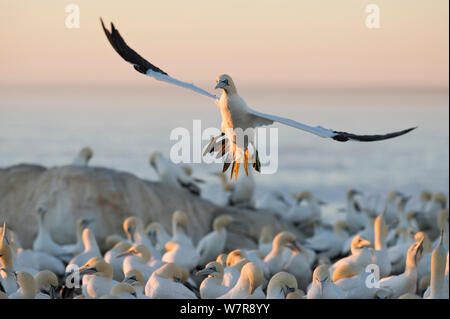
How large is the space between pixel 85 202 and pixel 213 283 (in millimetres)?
4458

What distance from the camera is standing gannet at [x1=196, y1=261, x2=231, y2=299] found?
10.2m

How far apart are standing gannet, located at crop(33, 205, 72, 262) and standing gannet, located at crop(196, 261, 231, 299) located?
3.73 meters

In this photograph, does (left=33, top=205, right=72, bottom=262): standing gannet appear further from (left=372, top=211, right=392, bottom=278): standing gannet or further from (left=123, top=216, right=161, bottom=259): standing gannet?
(left=372, top=211, right=392, bottom=278): standing gannet

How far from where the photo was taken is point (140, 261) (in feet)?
37.6

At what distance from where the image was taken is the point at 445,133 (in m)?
37.6

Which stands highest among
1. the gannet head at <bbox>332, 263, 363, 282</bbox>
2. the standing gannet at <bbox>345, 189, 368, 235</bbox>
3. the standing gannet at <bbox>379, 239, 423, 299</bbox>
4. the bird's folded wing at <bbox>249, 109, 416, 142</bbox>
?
the bird's folded wing at <bbox>249, 109, 416, 142</bbox>

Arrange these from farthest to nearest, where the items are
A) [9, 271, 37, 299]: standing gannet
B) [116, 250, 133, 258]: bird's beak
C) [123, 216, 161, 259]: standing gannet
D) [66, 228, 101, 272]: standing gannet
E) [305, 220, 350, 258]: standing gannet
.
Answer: [305, 220, 350, 258]: standing gannet < [123, 216, 161, 259]: standing gannet < [66, 228, 101, 272]: standing gannet < [116, 250, 133, 258]: bird's beak < [9, 271, 37, 299]: standing gannet

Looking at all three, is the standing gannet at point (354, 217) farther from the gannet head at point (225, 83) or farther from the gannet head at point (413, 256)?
the gannet head at point (225, 83)

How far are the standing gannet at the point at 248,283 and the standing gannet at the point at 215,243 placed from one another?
3.86 metres

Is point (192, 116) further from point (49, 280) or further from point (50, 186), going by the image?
point (49, 280)

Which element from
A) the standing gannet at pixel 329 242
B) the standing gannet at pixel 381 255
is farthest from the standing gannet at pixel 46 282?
the standing gannet at pixel 329 242

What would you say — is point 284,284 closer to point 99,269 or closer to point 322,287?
point 322,287

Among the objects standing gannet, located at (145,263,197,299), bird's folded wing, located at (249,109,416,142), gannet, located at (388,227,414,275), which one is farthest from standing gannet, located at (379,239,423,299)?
bird's folded wing, located at (249,109,416,142)
